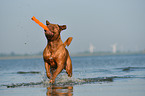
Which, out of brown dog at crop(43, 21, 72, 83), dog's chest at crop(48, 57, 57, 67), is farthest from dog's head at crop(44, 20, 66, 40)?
dog's chest at crop(48, 57, 57, 67)

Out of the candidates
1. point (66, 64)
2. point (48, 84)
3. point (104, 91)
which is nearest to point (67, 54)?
point (66, 64)

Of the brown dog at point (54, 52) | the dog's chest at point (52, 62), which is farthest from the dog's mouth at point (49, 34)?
the dog's chest at point (52, 62)

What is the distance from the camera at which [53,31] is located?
11.5 meters

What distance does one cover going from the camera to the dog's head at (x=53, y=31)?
37.4 feet

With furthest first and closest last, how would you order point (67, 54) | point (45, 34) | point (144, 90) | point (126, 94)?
1. point (67, 54)
2. point (45, 34)
3. point (144, 90)
4. point (126, 94)

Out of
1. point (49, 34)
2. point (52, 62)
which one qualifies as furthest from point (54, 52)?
point (49, 34)

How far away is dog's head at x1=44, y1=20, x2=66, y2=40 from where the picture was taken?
37.4ft

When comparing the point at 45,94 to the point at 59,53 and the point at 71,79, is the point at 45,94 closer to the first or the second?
the point at 59,53

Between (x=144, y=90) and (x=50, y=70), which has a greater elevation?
(x=50, y=70)

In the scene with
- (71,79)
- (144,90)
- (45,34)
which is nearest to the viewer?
(144,90)

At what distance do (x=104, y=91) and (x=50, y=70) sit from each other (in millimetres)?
2686

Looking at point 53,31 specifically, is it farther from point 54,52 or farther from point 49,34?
point 54,52

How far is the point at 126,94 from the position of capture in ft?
30.2

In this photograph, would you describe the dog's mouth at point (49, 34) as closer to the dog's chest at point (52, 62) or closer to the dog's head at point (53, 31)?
the dog's head at point (53, 31)
